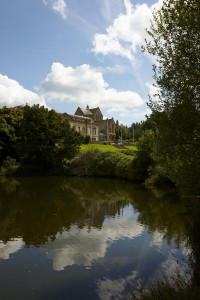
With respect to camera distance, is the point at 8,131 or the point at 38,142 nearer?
the point at 38,142

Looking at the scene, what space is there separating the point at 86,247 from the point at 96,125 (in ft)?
A: 290

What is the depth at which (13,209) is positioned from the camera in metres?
22.9

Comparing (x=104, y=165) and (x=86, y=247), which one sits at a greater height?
(x=104, y=165)

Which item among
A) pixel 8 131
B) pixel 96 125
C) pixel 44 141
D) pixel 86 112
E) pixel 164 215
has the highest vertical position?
pixel 86 112

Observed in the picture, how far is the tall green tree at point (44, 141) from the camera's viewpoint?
166ft

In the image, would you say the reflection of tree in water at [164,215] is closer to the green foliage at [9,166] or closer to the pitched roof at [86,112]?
the green foliage at [9,166]

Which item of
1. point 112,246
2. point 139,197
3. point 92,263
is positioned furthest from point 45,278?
point 139,197

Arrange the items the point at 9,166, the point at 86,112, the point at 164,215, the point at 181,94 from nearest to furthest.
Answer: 1. the point at 181,94
2. the point at 164,215
3. the point at 9,166
4. the point at 86,112

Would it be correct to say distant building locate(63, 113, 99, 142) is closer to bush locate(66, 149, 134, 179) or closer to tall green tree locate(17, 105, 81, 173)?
tall green tree locate(17, 105, 81, 173)

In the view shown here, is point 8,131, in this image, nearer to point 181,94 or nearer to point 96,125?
point 181,94

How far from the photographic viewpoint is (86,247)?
553 inches

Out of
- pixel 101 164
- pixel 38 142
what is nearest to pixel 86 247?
pixel 101 164

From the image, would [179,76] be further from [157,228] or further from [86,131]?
[86,131]

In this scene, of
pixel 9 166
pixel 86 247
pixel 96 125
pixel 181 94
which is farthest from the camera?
pixel 96 125
